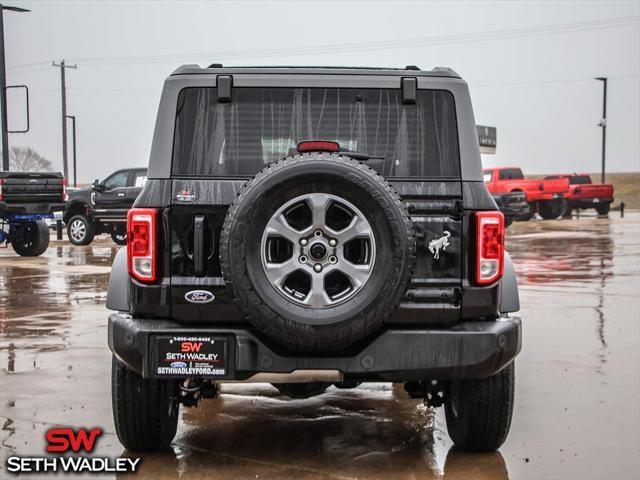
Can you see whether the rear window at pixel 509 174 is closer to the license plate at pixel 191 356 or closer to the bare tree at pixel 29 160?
the license plate at pixel 191 356

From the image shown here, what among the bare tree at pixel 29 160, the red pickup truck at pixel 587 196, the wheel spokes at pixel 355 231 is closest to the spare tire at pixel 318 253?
the wheel spokes at pixel 355 231

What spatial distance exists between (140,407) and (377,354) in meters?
1.36

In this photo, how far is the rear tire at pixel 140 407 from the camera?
4992 mm

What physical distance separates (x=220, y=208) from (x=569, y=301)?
8229 millimetres

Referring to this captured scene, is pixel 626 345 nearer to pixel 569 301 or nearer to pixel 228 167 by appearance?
pixel 569 301

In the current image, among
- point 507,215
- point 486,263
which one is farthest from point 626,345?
point 507,215

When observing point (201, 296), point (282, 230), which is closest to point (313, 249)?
point (282, 230)

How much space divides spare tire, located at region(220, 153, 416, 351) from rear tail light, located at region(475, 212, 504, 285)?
0.50 metres

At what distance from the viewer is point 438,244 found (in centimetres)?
469

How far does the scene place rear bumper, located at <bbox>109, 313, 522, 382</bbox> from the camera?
4508 millimetres

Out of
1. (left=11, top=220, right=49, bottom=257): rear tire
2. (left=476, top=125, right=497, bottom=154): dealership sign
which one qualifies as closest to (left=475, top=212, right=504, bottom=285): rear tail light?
(left=11, top=220, right=49, bottom=257): rear tire

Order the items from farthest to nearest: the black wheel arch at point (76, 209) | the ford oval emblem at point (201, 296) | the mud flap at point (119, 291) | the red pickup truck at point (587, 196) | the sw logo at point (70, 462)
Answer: the red pickup truck at point (587, 196), the black wheel arch at point (76, 209), the mud flap at point (119, 291), the sw logo at point (70, 462), the ford oval emblem at point (201, 296)

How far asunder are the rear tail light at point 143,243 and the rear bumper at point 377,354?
0.85 feet

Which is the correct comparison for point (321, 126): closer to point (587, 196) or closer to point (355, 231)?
point (355, 231)
